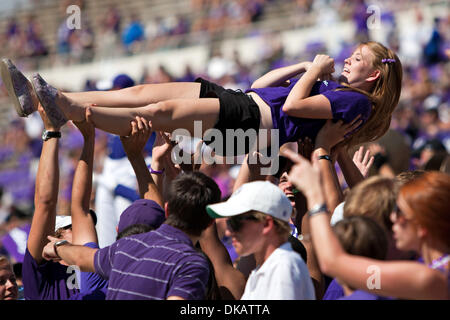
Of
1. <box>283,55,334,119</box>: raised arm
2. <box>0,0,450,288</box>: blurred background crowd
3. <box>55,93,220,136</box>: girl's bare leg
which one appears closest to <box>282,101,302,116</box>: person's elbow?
<box>283,55,334,119</box>: raised arm

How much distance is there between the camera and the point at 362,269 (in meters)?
2.71

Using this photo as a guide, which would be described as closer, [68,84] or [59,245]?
[59,245]

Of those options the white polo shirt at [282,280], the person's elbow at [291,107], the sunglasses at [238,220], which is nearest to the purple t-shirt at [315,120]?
the person's elbow at [291,107]

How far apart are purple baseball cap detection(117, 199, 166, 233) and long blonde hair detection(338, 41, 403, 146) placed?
130 cm

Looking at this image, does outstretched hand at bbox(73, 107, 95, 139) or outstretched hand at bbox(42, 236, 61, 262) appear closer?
outstretched hand at bbox(42, 236, 61, 262)

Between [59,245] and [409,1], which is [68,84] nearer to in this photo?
[409,1]

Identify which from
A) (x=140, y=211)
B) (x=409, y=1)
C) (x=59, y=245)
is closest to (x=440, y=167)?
(x=140, y=211)

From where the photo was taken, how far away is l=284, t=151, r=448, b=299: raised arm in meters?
2.64

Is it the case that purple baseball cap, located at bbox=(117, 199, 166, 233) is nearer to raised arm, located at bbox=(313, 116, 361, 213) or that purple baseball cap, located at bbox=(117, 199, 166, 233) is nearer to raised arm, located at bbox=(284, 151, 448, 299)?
raised arm, located at bbox=(313, 116, 361, 213)

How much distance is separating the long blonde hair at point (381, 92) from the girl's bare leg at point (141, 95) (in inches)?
36.4

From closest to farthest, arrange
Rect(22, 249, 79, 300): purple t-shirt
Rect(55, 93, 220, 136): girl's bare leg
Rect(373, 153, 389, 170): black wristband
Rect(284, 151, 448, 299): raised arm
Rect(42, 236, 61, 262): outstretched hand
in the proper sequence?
Rect(284, 151, 448, 299): raised arm < Rect(42, 236, 61, 262): outstretched hand < Rect(22, 249, 79, 300): purple t-shirt < Rect(55, 93, 220, 136): girl's bare leg < Rect(373, 153, 389, 170): black wristband

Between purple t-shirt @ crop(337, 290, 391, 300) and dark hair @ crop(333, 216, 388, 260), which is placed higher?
dark hair @ crop(333, 216, 388, 260)
